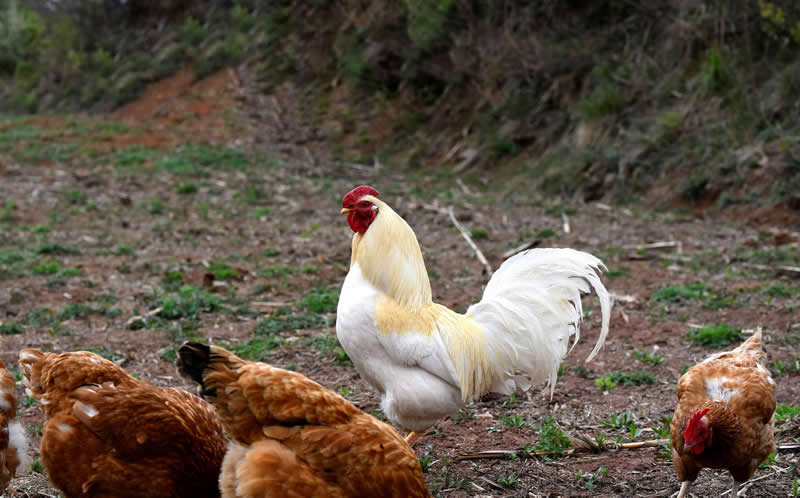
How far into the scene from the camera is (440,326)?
4.88 metres

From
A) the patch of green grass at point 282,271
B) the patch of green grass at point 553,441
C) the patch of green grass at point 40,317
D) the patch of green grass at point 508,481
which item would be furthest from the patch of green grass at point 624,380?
the patch of green grass at point 40,317

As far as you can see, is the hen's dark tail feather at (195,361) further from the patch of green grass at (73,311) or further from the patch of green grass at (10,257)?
the patch of green grass at (10,257)

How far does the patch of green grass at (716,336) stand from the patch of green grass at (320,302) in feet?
13.0

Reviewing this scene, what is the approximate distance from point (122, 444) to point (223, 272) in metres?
6.06

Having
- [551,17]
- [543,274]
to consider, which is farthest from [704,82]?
[543,274]

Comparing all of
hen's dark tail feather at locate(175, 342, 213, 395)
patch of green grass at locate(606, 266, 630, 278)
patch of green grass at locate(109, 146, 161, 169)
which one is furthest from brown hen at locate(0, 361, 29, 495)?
patch of green grass at locate(109, 146, 161, 169)

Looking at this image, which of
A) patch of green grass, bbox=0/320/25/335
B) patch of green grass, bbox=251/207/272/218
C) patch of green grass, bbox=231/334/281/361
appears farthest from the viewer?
patch of green grass, bbox=251/207/272/218

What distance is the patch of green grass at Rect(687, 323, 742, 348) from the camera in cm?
717

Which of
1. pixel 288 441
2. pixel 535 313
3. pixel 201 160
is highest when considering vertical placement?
pixel 535 313

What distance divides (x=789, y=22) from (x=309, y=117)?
16712 mm

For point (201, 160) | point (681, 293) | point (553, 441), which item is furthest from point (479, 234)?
point (201, 160)

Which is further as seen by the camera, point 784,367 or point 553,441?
point 784,367

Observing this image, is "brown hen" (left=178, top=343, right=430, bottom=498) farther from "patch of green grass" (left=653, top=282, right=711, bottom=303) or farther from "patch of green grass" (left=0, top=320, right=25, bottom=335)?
"patch of green grass" (left=653, top=282, right=711, bottom=303)

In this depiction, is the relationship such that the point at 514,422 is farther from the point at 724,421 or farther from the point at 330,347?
the point at 330,347
